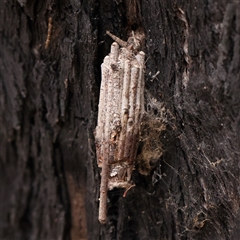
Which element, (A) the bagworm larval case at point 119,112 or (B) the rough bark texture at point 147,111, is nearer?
(B) the rough bark texture at point 147,111

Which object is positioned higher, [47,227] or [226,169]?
[226,169]

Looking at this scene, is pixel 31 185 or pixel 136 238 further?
pixel 31 185

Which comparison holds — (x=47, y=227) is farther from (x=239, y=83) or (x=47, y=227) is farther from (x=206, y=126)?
(x=239, y=83)

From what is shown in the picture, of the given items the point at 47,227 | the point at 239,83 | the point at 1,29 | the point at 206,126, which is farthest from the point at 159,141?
the point at 47,227

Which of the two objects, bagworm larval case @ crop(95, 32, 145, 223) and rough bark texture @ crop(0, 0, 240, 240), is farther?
bagworm larval case @ crop(95, 32, 145, 223)
